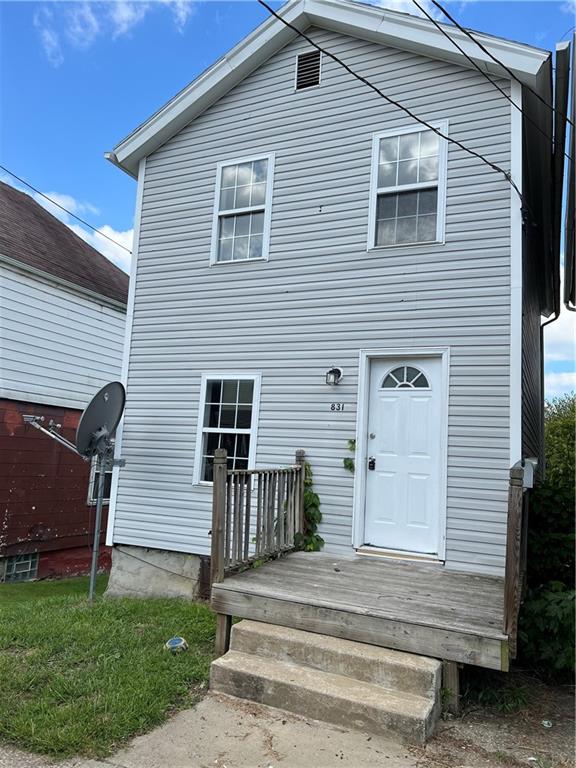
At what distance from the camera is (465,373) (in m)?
5.57

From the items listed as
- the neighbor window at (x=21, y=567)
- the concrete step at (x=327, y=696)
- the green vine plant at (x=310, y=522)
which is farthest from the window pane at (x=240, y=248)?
the neighbor window at (x=21, y=567)

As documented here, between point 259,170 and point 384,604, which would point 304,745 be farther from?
point 259,170

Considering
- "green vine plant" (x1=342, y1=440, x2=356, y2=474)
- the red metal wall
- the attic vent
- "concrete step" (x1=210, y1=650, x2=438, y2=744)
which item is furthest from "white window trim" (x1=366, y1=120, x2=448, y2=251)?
the red metal wall

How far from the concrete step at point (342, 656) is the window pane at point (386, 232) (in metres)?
4.30

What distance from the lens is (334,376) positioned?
244 inches

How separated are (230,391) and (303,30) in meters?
4.80

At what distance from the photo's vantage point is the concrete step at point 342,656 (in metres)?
3.33

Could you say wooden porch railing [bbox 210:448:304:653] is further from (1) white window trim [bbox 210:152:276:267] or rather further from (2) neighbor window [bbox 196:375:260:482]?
(1) white window trim [bbox 210:152:276:267]

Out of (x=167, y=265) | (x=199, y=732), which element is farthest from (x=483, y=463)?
(x=167, y=265)

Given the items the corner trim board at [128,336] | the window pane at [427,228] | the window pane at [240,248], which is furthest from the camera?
the corner trim board at [128,336]

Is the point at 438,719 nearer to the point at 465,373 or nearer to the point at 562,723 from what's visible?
the point at 562,723

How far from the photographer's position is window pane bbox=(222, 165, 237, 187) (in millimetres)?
7258

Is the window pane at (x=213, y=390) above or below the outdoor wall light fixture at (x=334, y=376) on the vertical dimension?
below

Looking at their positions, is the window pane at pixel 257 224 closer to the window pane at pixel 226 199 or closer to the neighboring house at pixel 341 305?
the neighboring house at pixel 341 305
